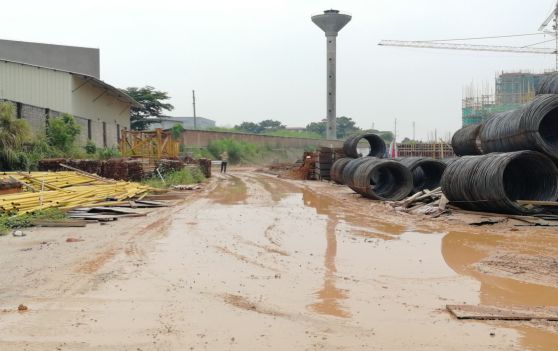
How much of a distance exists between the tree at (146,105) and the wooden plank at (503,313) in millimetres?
54586

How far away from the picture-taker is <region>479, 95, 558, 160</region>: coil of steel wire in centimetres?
1304

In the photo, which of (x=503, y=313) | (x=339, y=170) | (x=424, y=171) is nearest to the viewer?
(x=503, y=313)

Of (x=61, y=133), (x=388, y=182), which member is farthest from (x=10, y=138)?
(x=388, y=182)

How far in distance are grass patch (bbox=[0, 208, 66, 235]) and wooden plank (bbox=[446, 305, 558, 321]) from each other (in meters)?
8.33

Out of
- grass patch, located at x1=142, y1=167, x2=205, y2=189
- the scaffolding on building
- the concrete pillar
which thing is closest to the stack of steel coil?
grass patch, located at x1=142, y1=167, x2=205, y2=189

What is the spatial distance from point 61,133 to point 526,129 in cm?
1994

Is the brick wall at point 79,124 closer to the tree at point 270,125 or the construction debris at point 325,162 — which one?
the construction debris at point 325,162

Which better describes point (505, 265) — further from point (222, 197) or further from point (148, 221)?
point (222, 197)

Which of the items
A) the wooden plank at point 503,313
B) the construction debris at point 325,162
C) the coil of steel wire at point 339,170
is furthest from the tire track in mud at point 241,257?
the construction debris at point 325,162

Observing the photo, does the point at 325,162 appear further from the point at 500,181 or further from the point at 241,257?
the point at 241,257

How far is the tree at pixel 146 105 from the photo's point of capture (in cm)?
5725

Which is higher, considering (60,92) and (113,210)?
(60,92)

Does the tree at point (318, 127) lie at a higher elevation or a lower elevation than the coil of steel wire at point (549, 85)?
higher

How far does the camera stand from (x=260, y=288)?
20.7ft
